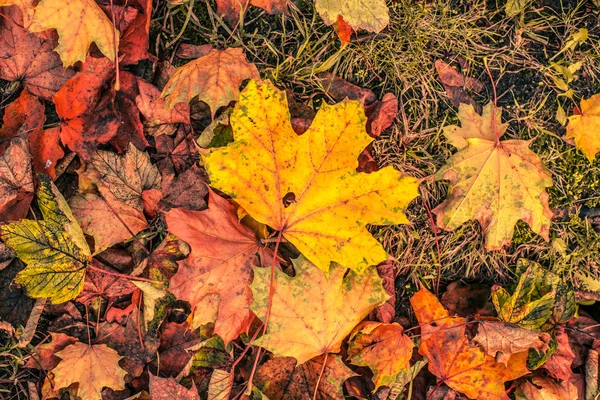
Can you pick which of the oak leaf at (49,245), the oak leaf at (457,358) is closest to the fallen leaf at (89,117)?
the oak leaf at (49,245)

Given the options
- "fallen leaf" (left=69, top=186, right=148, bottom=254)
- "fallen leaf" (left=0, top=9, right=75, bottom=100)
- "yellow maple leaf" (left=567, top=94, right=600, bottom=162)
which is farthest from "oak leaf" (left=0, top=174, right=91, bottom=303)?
"yellow maple leaf" (left=567, top=94, right=600, bottom=162)

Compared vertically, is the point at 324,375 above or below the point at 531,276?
below

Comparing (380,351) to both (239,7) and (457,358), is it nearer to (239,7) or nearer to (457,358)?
(457,358)

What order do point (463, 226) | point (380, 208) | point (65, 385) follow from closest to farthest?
point (380, 208) → point (65, 385) → point (463, 226)

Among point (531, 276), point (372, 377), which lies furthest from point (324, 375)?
point (531, 276)

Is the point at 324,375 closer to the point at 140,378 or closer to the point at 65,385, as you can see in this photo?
the point at 140,378

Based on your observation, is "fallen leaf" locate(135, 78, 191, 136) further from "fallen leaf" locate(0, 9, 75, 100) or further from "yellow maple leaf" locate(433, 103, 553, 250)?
"yellow maple leaf" locate(433, 103, 553, 250)

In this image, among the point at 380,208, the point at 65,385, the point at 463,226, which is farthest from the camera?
the point at 463,226
